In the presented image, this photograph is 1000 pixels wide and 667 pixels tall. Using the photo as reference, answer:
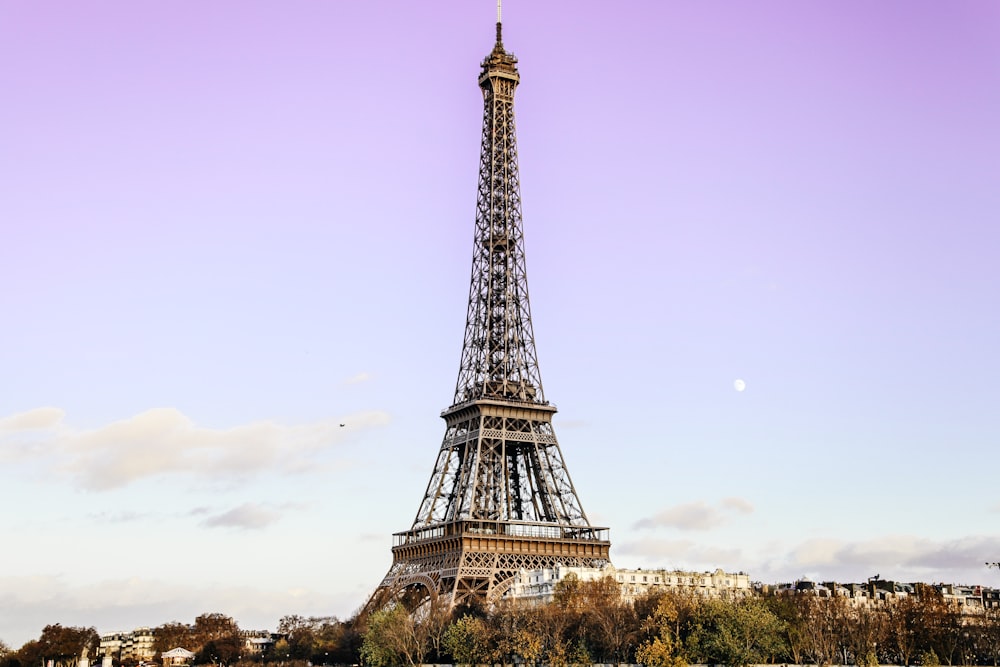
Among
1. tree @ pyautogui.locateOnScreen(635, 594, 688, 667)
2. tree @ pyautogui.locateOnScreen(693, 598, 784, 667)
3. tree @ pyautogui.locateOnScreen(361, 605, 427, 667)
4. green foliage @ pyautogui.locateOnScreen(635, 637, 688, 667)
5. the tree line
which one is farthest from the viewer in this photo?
tree @ pyautogui.locateOnScreen(361, 605, 427, 667)

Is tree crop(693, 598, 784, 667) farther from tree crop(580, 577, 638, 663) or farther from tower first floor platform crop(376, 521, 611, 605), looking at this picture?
tower first floor platform crop(376, 521, 611, 605)

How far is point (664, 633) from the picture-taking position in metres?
84.8

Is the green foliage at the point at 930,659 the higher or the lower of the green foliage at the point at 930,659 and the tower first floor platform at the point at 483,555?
the lower

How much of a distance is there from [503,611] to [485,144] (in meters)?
56.6

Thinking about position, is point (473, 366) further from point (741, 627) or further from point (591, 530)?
point (741, 627)

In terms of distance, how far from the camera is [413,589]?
114 metres

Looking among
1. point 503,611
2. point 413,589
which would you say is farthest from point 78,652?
point 503,611

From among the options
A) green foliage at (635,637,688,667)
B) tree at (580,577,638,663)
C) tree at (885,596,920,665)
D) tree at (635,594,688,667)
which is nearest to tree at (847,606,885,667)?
tree at (885,596,920,665)

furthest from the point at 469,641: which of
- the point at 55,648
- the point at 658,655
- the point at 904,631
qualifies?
the point at 55,648

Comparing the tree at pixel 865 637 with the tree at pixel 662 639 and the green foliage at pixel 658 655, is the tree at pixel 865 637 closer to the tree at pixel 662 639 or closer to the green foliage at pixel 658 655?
the tree at pixel 662 639

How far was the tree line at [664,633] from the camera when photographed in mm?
85438

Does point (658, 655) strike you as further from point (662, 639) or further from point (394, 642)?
point (394, 642)

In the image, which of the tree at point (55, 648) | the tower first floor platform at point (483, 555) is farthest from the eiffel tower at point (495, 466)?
the tree at point (55, 648)

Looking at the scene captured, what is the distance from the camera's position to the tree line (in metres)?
85.4
